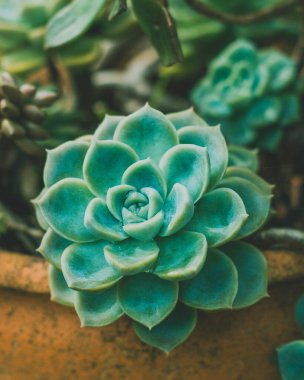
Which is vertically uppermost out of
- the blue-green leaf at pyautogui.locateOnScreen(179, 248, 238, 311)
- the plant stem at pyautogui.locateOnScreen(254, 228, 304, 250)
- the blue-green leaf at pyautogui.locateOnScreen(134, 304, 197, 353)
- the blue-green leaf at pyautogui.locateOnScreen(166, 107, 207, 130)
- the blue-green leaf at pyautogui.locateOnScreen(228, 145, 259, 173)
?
the blue-green leaf at pyautogui.locateOnScreen(166, 107, 207, 130)

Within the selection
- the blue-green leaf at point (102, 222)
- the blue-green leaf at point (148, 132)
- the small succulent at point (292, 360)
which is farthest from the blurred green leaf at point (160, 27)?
the small succulent at point (292, 360)

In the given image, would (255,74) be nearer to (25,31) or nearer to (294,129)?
(294,129)

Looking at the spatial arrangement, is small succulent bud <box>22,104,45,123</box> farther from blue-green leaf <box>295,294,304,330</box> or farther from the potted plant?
blue-green leaf <box>295,294,304,330</box>

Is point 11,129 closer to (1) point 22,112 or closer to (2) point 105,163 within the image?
(1) point 22,112

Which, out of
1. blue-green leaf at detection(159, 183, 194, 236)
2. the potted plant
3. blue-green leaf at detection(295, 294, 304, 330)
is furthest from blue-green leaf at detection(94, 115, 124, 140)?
blue-green leaf at detection(295, 294, 304, 330)

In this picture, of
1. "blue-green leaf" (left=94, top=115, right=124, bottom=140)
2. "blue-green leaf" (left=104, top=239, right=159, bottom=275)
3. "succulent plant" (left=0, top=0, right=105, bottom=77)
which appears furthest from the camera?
"succulent plant" (left=0, top=0, right=105, bottom=77)

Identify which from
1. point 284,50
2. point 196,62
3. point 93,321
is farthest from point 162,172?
point 284,50

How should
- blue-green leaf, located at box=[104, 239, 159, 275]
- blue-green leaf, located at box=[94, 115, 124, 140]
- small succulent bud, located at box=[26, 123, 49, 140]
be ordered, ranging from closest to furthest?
blue-green leaf, located at box=[104, 239, 159, 275] → blue-green leaf, located at box=[94, 115, 124, 140] → small succulent bud, located at box=[26, 123, 49, 140]
